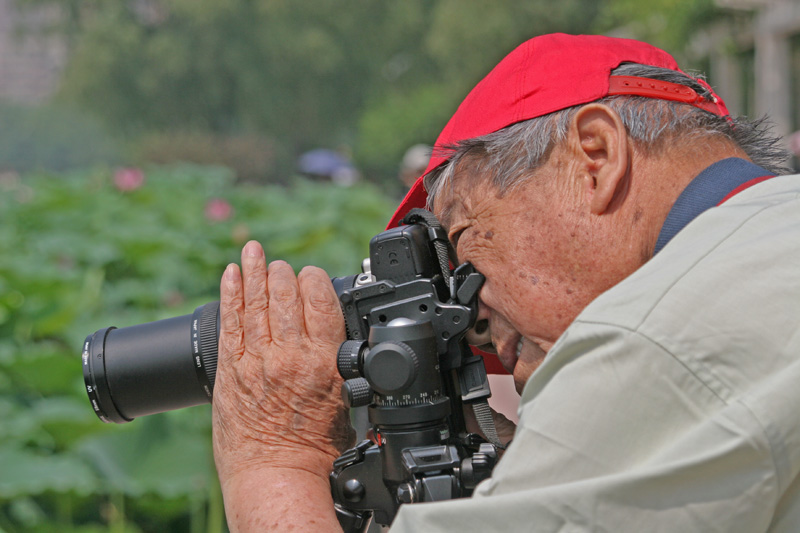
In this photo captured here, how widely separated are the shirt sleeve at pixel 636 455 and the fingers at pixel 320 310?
57 cm

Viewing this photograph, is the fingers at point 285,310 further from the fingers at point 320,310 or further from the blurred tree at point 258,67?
the blurred tree at point 258,67

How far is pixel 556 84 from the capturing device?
1276 millimetres

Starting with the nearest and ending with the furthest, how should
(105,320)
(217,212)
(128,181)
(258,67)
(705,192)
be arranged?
(705,192) → (105,320) → (217,212) → (128,181) → (258,67)

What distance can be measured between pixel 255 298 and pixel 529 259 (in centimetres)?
48

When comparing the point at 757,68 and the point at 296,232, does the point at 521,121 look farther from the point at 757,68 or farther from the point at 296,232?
the point at 757,68

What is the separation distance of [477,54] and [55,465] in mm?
27875

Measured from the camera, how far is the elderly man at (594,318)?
84 cm

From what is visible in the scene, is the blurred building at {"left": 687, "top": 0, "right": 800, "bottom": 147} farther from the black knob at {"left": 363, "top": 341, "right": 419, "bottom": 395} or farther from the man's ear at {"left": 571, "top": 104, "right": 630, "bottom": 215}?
the black knob at {"left": 363, "top": 341, "right": 419, "bottom": 395}

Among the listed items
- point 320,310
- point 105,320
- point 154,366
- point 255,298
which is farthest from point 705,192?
point 105,320

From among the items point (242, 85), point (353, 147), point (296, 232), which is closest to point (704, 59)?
point (296, 232)

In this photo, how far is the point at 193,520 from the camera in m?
3.12

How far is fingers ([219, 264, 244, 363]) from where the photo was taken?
4.73 ft

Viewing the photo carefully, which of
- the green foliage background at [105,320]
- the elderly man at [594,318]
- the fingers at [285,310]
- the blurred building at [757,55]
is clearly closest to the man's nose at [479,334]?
the elderly man at [594,318]

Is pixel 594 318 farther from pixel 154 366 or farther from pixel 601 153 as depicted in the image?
pixel 154 366
